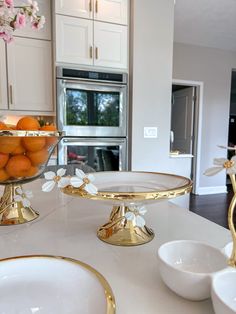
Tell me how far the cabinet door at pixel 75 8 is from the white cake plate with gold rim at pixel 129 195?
2050 millimetres

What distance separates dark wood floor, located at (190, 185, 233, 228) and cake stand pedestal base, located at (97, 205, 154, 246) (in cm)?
283

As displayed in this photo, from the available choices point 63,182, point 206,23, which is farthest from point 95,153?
point 206,23

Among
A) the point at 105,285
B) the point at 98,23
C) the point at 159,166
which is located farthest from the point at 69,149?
the point at 105,285

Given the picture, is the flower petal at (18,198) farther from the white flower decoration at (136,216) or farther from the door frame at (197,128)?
the door frame at (197,128)

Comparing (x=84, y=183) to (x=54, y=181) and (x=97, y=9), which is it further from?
(x=97, y=9)

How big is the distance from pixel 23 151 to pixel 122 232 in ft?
A: 1.15

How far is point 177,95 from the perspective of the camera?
4.98 metres

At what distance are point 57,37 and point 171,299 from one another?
243 centimetres

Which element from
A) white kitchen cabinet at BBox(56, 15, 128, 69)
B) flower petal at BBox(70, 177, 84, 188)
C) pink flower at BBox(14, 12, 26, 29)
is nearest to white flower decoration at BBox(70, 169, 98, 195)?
flower petal at BBox(70, 177, 84, 188)

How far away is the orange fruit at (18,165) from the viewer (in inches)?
27.4

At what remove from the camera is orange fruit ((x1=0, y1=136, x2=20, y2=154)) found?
646 mm

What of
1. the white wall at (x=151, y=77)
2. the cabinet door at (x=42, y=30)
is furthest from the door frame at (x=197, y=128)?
the cabinet door at (x=42, y=30)

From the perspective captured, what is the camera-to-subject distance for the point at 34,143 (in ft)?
2.26

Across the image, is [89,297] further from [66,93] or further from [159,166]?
[159,166]
